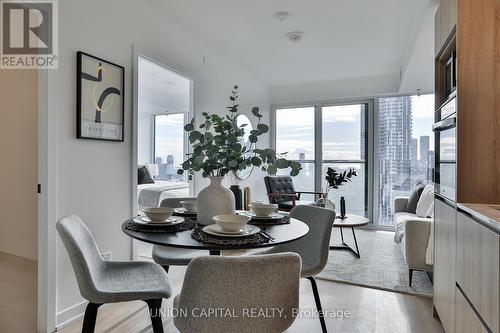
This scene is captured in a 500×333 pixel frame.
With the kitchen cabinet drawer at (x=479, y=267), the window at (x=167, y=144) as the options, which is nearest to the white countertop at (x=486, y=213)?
the kitchen cabinet drawer at (x=479, y=267)

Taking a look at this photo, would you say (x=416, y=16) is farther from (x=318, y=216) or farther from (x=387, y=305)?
(x=387, y=305)

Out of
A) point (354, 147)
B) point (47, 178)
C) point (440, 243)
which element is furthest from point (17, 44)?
point (354, 147)

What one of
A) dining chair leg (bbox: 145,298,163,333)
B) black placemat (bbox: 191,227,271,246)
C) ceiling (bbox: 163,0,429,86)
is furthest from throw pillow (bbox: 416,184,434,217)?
dining chair leg (bbox: 145,298,163,333)

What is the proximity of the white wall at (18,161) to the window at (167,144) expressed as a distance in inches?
149

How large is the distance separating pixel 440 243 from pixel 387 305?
2.38 ft

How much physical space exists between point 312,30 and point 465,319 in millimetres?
2989

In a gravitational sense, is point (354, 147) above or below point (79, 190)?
above

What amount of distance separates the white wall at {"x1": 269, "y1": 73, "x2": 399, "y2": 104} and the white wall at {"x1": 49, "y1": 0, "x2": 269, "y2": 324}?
2.98 metres

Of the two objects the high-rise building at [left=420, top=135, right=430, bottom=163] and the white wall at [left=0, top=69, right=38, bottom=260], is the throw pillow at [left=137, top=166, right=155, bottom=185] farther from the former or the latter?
the high-rise building at [left=420, top=135, right=430, bottom=163]

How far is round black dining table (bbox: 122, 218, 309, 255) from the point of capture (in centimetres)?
126

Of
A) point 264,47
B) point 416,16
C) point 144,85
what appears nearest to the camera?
point 416,16

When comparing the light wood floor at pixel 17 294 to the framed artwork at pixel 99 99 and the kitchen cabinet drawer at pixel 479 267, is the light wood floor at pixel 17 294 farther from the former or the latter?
the kitchen cabinet drawer at pixel 479 267

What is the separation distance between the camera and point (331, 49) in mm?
3996

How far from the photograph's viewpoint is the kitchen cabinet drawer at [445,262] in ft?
5.65
